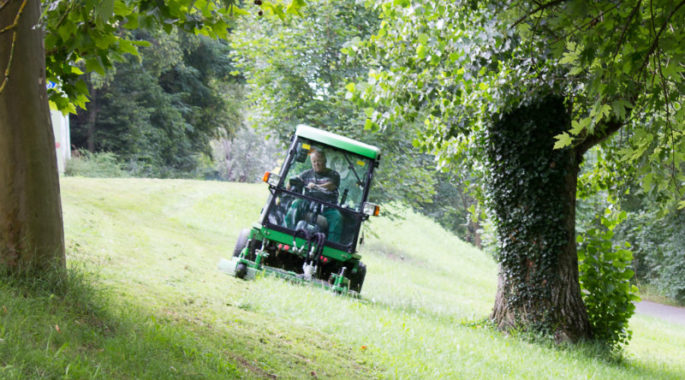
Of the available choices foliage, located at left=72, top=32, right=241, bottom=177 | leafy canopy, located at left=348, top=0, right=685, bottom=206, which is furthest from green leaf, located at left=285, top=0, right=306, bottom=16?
foliage, located at left=72, top=32, right=241, bottom=177

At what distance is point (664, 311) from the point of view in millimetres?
24172

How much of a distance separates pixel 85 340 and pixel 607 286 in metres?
7.74

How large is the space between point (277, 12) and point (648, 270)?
107ft

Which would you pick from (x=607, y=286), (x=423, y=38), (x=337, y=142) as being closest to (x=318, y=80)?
(x=337, y=142)

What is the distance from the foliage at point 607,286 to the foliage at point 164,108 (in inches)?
748

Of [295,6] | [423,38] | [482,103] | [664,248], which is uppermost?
[664,248]

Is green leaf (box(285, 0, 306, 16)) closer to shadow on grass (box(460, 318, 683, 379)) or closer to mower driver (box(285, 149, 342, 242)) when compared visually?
mower driver (box(285, 149, 342, 242))

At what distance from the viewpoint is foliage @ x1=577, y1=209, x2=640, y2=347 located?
8.98 metres

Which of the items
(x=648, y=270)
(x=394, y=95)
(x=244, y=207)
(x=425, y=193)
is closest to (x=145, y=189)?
(x=244, y=207)

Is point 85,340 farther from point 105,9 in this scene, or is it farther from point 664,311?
point 664,311

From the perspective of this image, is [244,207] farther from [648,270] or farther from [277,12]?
[648,270]

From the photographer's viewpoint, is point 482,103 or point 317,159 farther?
point 317,159

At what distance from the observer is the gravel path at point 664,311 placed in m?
21.5

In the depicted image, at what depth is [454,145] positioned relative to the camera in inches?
439
